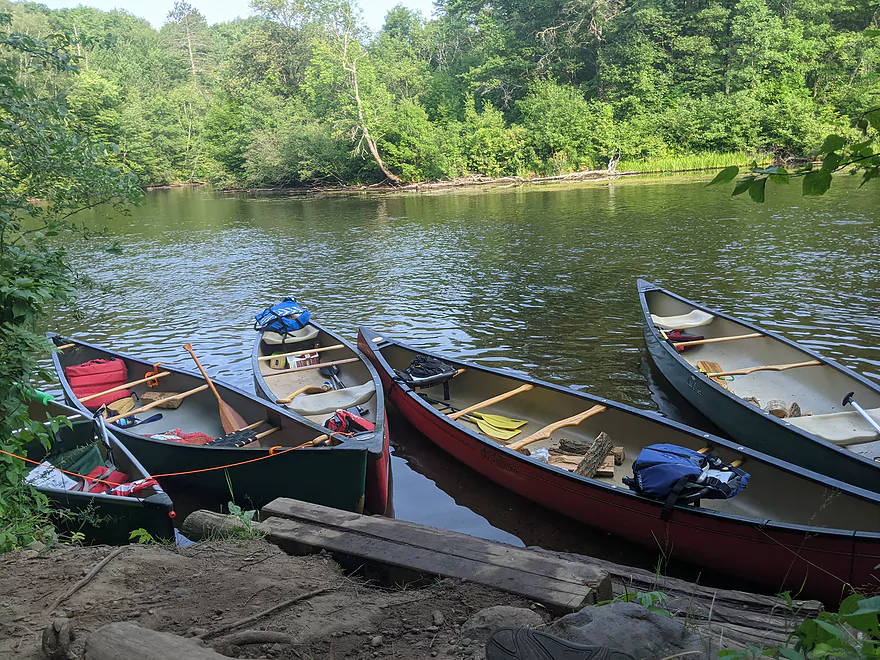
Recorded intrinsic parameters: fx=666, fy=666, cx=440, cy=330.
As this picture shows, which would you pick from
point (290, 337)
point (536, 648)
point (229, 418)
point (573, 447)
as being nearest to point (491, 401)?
point (573, 447)

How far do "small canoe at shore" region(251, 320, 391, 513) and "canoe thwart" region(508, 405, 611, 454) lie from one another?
1.43m

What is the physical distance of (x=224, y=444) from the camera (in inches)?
284

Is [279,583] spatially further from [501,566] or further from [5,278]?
[5,278]

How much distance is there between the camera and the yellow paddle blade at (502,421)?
8.23 m

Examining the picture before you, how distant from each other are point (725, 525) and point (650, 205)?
22356mm

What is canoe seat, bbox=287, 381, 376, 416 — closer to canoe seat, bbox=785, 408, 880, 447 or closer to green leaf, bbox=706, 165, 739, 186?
canoe seat, bbox=785, 408, 880, 447

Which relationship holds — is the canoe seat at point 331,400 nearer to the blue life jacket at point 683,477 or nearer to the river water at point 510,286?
the river water at point 510,286

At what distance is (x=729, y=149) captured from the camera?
3850 cm

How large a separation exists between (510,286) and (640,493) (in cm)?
1080

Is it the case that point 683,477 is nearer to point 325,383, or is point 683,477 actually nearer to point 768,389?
point 768,389

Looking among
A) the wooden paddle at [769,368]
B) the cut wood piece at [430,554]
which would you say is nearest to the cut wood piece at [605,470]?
the wooden paddle at [769,368]

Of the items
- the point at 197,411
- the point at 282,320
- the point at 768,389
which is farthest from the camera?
the point at 282,320

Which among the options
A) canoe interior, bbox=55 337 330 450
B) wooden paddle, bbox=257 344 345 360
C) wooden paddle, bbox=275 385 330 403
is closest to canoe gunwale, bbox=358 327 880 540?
wooden paddle, bbox=275 385 330 403

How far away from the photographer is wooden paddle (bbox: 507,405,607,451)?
7.12 m
